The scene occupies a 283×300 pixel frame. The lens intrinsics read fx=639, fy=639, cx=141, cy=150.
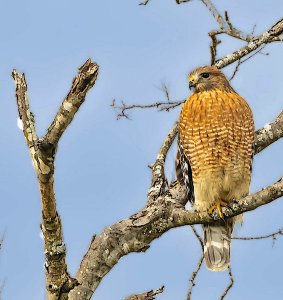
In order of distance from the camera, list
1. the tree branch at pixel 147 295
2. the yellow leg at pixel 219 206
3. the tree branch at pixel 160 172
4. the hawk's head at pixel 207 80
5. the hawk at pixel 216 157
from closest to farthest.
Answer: the tree branch at pixel 147 295 < the yellow leg at pixel 219 206 < the hawk at pixel 216 157 < the tree branch at pixel 160 172 < the hawk's head at pixel 207 80

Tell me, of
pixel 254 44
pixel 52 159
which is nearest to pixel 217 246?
pixel 254 44

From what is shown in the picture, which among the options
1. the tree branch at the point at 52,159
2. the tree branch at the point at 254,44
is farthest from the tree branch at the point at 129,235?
the tree branch at the point at 254,44

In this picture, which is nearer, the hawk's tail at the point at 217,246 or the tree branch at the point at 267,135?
the hawk's tail at the point at 217,246

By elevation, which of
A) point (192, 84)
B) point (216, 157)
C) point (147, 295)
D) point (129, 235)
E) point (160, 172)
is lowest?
point (147, 295)

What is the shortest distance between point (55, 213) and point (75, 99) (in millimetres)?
867

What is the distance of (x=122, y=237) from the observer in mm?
5391

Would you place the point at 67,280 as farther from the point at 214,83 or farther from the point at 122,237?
the point at 214,83

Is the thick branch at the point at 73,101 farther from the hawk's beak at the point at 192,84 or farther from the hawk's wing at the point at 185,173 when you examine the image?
the hawk's beak at the point at 192,84

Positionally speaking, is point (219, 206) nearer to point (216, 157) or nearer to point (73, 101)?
point (216, 157)

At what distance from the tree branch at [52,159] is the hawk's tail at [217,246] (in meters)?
1.92

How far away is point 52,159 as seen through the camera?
3.95 metres

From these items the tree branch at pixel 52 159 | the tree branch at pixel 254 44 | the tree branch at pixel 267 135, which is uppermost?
the tree branch at pixel 254 44

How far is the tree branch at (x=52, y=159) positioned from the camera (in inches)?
145

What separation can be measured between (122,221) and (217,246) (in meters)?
1.09
